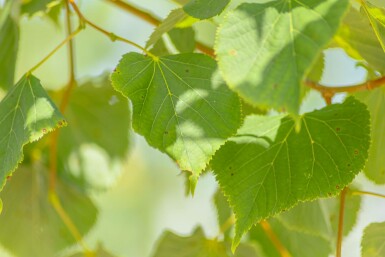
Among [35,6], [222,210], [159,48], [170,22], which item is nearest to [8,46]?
[35,6]

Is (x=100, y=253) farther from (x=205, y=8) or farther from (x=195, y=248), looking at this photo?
(x=205, y=8)

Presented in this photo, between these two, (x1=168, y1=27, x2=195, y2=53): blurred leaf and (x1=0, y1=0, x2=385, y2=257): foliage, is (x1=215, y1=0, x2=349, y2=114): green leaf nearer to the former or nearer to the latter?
(x1=0, y1=0, x2=385, y2=257): foliage

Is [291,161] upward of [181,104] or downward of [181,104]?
downward

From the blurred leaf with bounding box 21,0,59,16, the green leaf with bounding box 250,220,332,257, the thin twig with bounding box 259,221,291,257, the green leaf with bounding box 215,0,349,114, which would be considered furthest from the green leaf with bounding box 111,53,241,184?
the green leaf with bounding box 250,220,332,257

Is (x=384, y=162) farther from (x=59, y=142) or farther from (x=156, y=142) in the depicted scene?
(x=59, y=142)

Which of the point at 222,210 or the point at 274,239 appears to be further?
the point at 222,210

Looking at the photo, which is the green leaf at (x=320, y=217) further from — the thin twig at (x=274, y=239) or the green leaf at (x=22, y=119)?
the green leaf at (x=22, y=119)

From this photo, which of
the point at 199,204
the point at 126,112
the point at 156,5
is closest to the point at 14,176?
the point at 126,112
